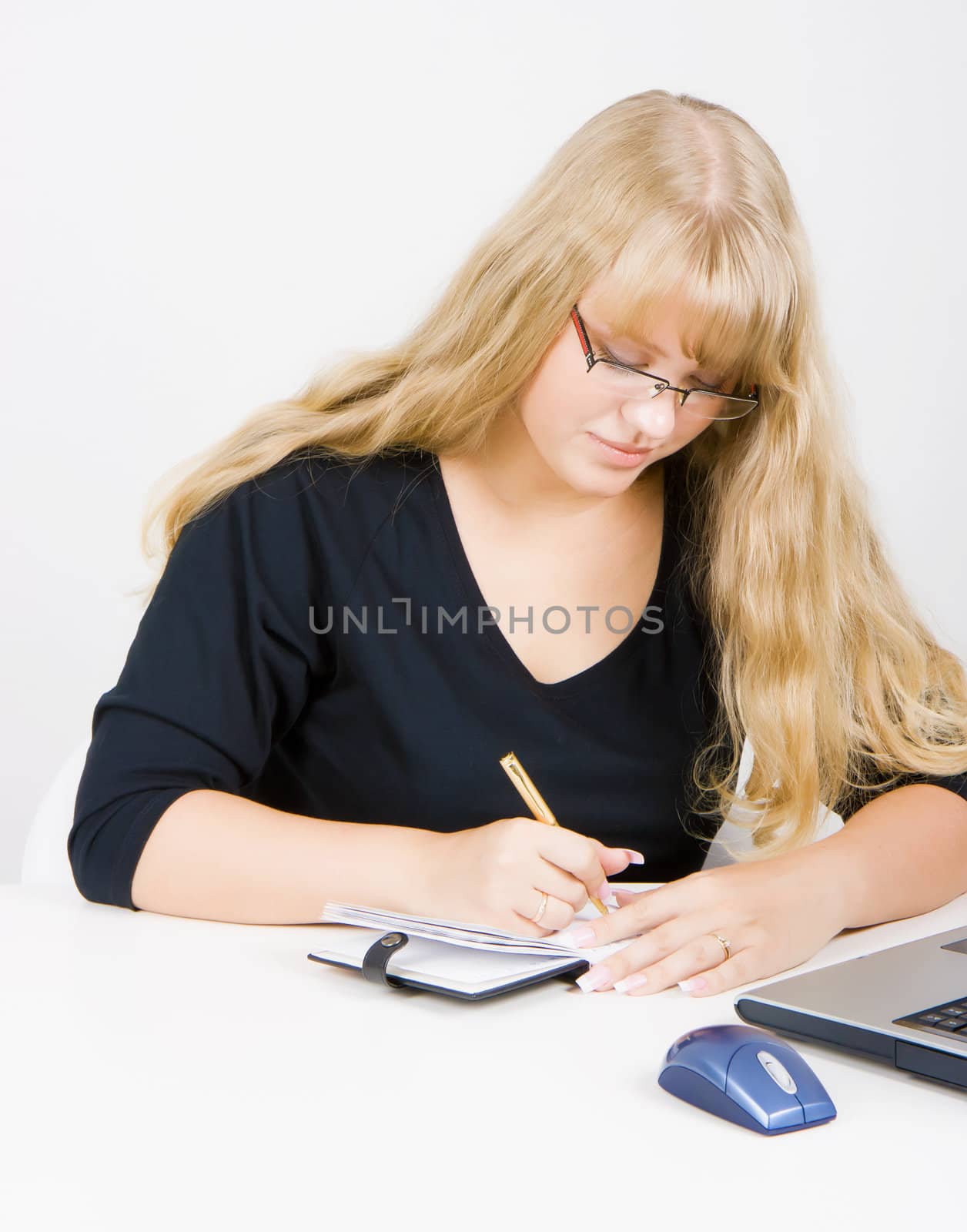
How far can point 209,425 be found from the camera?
2.49 meters

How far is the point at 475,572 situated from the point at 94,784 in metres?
0.46

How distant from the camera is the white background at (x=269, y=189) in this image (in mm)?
2375

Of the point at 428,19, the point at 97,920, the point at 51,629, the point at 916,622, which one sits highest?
the point at 428,19

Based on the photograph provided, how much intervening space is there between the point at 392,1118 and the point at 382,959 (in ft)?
0.63

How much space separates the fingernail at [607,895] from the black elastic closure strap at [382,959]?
0.60 ft

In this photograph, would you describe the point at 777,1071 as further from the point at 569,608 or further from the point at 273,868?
the point at 569,608

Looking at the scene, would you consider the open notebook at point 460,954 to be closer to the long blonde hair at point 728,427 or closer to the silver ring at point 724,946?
the silver ring at point 724,946

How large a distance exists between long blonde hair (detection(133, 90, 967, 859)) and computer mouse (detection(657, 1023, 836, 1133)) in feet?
2.00

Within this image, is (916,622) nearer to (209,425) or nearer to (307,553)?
(307,553)

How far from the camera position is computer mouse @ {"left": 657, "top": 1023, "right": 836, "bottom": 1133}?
0.68 metres

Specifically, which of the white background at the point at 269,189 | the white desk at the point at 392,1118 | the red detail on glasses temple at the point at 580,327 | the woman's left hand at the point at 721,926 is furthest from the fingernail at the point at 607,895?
the white background at the point at 269,189

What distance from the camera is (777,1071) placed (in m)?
0.70

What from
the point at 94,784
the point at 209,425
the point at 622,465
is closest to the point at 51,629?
the point at 209,425

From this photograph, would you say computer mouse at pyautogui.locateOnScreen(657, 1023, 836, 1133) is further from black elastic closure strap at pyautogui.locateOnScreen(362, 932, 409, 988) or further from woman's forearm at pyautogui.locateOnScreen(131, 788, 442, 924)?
woman's forearm at pyautogui.locateOnScreen(131, 788, 442, 924)
